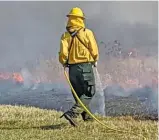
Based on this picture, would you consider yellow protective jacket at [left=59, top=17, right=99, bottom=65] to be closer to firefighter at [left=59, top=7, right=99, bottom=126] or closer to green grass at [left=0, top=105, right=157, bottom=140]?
firefighter at [left=59, top=7, right=99, bottom=126]

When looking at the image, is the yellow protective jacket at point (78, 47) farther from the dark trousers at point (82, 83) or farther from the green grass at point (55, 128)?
the green grass at point (55, 128)

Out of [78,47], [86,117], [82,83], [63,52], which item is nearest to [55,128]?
[86,117]

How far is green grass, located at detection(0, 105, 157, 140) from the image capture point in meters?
5.43

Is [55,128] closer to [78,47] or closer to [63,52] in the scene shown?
[63,52]

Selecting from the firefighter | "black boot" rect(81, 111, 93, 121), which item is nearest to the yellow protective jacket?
the firefighter

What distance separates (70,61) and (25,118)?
1.61 m

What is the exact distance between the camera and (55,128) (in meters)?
6.15

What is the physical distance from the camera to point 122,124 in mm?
6414

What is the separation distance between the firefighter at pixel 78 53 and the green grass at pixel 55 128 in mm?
321

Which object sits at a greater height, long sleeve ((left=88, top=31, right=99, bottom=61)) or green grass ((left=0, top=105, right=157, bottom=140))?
long sleeve ((left=88, top=31, right=99, bottom=61))

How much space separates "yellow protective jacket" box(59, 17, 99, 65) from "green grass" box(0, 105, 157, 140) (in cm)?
92

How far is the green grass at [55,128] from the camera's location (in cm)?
543

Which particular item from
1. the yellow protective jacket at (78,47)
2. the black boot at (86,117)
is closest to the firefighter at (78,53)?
the yellow protective jacket at (78,47)

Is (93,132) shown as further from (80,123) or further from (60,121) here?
(60,121)
